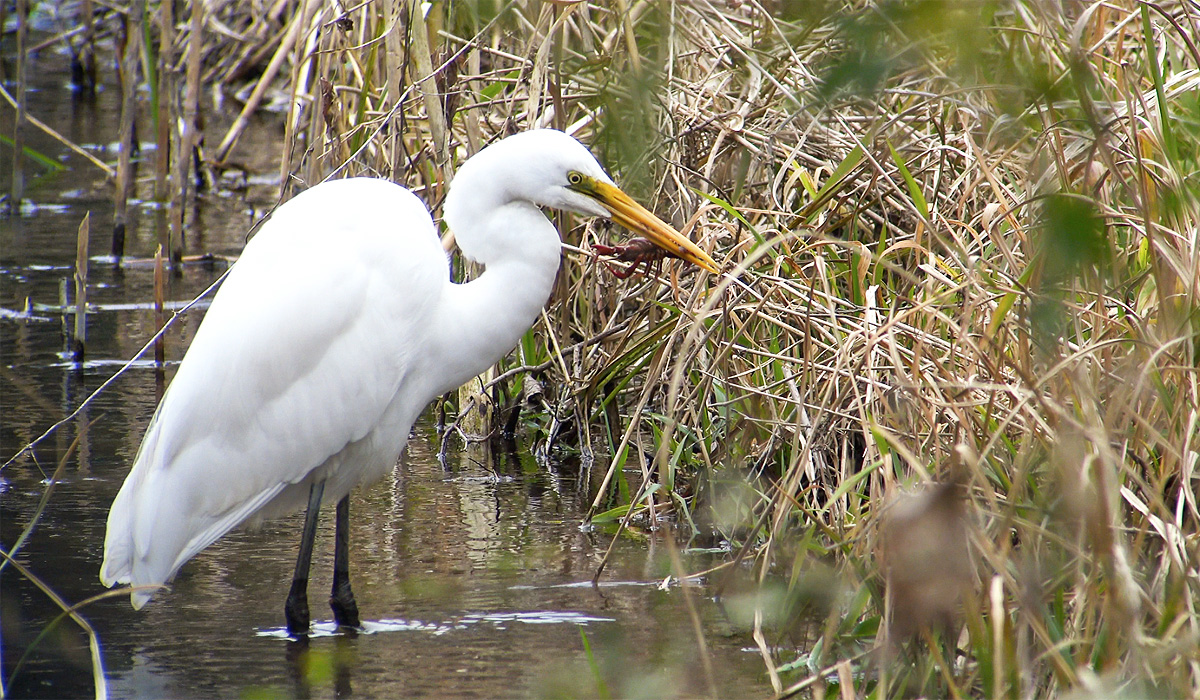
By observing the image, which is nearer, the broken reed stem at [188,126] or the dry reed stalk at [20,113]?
the broken reed stem at [188,126]

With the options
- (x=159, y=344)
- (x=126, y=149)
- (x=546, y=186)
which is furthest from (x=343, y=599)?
(x=126, y=149)

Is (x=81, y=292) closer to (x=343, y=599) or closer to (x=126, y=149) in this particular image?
(x=126, y=149)

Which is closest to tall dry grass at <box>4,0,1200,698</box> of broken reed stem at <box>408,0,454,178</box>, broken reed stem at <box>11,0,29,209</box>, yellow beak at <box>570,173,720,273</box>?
broken reed stem at <box>408,0,454,178</box>

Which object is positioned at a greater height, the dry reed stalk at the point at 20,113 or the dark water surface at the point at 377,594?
the dry reed stalk at the point at 20,113

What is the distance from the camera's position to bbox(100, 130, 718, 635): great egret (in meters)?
3.13

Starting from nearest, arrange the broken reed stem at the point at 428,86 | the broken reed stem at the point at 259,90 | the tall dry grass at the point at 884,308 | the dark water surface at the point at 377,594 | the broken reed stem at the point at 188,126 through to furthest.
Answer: the tall dry grass at the point at 884,308 → the dark water surface at the point at 377,594 → the broken reed stem at the point at 428,86 → the broken reed stem at the point at 188,126 → the broken reed stem at the point at 259,90

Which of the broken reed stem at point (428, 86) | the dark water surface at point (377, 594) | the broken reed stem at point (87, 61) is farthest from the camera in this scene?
the broken reed stem at point (87, 61)

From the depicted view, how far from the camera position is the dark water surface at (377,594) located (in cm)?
288

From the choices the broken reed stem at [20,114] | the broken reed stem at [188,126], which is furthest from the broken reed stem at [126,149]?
the broken reed stem at [20,114]

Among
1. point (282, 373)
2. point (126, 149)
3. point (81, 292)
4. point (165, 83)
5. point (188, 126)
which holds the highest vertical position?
point (165, 83)

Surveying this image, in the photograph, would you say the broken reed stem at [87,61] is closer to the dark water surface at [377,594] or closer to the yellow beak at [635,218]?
the dark water surface at [377,594]

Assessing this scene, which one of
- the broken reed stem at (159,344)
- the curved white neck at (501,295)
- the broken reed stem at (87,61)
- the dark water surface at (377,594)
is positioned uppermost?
the broken reed stem at (87,61)

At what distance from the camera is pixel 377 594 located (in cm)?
340

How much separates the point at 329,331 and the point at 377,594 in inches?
28.6
